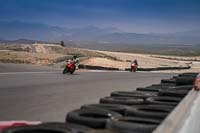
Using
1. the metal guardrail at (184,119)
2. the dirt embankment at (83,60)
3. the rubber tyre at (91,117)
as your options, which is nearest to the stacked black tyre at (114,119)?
the rubber tyre at (91,117)

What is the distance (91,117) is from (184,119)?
1371 millimetres

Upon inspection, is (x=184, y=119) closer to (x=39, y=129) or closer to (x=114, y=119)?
(x=114, y=119)

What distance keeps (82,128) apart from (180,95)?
410 centimetres

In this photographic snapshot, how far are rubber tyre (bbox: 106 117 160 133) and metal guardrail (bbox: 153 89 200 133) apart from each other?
213 millimetres

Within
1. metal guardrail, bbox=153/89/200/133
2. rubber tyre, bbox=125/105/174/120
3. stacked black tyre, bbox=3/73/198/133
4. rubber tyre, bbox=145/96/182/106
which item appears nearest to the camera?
metal guardrail, bbox=153/89/200/133

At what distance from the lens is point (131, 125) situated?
5555 millimetres

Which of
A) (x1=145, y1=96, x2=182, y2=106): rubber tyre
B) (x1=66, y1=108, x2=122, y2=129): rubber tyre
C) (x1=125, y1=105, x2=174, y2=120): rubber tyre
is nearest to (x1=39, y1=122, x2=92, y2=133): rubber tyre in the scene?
(x1=66, y1=108, x2=122, y2=129): rubber tyre

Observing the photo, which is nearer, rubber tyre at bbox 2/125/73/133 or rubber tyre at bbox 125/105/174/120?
rubber tyre at bbox 2/125/73/133

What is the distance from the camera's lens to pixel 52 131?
557 cm

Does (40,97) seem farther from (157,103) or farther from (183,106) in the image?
(183,106)

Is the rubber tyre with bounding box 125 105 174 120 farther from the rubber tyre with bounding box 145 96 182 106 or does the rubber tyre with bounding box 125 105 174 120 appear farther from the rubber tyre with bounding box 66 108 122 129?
the rubber tyre with bounding box 145 96 182 106

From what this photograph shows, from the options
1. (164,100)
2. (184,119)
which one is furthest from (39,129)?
(164,100)

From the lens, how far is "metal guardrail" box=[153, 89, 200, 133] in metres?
5.21

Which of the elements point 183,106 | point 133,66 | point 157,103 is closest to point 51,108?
point 157,103
